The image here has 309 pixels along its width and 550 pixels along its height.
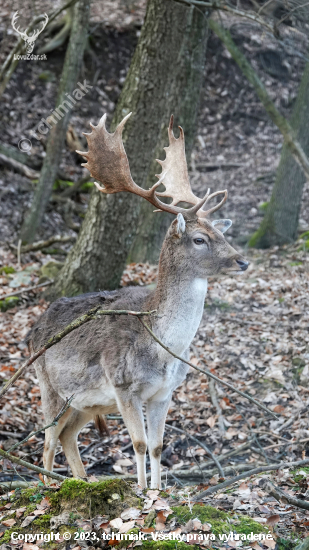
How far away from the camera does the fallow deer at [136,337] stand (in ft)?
18.2

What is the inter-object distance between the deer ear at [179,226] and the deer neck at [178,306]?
→ 272 millimetres

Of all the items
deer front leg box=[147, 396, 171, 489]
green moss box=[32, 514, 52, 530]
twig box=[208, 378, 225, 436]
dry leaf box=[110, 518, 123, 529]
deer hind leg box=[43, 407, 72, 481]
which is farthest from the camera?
twig box=[208, 378, 225, 436]

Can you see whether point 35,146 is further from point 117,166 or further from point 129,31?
point 117,166

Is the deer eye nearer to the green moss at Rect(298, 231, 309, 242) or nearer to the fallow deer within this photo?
the fallow deer

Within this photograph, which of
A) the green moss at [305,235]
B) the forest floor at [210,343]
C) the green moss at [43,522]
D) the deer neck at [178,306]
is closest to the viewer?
the green moss at [43,522]

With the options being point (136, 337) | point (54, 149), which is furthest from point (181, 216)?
point (54, 149)

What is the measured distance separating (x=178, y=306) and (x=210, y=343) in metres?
3.53

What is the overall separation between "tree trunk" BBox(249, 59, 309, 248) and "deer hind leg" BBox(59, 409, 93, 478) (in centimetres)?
796

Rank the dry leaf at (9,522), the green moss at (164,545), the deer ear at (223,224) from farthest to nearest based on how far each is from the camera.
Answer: the deer ear at (223,224)
the dry leaf at (9,522)
the green moss at (164,545)

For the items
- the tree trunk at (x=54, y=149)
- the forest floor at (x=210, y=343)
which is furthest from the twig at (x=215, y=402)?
the tree trunk at (x=54, y=149)

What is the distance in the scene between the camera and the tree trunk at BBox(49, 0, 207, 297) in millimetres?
8594

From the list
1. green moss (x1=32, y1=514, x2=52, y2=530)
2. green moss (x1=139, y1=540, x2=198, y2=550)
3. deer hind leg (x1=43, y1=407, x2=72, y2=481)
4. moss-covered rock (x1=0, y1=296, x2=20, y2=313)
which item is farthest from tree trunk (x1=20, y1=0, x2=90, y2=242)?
green moss (x1=139, y1=540, x2=198, y2=550)

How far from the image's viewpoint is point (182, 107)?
11578 mm

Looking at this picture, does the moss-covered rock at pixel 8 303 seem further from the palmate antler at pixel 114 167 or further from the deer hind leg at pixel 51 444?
the palmate antler at pixel 114 167
